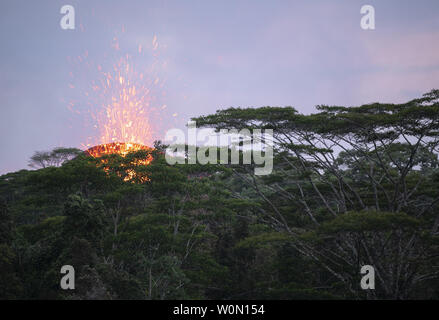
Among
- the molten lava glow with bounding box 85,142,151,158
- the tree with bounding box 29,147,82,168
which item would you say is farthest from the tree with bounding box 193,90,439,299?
the tree with bounding box 29,147,82,168

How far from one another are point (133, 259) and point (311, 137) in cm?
1180

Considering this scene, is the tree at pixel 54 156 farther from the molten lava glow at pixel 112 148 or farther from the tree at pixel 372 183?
the tree at pixel 372 183

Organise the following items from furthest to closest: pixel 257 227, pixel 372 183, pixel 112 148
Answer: pixel 112 148 < pixel 257 227 < pixel 372 183

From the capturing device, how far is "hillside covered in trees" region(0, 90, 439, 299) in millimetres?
14688

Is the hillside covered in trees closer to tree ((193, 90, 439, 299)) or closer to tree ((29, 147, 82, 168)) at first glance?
tree ((193, 90, 439, 299))

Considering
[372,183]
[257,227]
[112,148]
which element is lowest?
[257,227]

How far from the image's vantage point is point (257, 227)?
21.7m

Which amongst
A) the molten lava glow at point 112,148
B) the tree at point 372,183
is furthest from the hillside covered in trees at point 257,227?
the molten lava glow at point 112,148

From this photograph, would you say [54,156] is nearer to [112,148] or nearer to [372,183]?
[112,148]

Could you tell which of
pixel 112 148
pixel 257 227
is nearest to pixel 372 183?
pixel 257 227

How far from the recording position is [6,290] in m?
14.2
